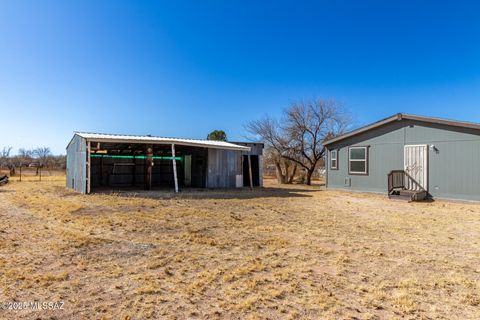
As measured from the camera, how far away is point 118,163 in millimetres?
17016

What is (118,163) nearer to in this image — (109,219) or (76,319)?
(109,219)

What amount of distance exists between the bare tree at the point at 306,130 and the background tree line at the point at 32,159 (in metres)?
25.9

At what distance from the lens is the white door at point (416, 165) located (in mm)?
11602

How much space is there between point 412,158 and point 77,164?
589 inches

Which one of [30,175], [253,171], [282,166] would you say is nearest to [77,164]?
[253,171]

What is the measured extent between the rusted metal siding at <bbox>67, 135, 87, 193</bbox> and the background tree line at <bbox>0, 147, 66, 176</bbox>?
19.8 m

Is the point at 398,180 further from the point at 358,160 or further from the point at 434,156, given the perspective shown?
the point at 358,160

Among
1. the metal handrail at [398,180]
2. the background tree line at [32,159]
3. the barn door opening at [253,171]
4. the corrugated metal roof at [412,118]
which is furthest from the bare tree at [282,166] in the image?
the background tree line at [32,159]

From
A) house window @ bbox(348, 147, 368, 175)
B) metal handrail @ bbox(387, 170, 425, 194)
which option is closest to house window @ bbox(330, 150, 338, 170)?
house window @ bbox(348, 147, 368, 175)

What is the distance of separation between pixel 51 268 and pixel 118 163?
47.0 ft

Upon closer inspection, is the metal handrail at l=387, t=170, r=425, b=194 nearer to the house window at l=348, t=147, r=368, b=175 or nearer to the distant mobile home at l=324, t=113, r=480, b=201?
the distant mobile home at l=324, t=113, r=480, b=201

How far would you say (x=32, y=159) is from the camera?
4066cm

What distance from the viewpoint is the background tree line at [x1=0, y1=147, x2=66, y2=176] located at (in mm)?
33812

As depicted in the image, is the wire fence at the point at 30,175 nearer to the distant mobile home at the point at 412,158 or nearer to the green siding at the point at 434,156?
the distant mobile home at the point at 412,158
